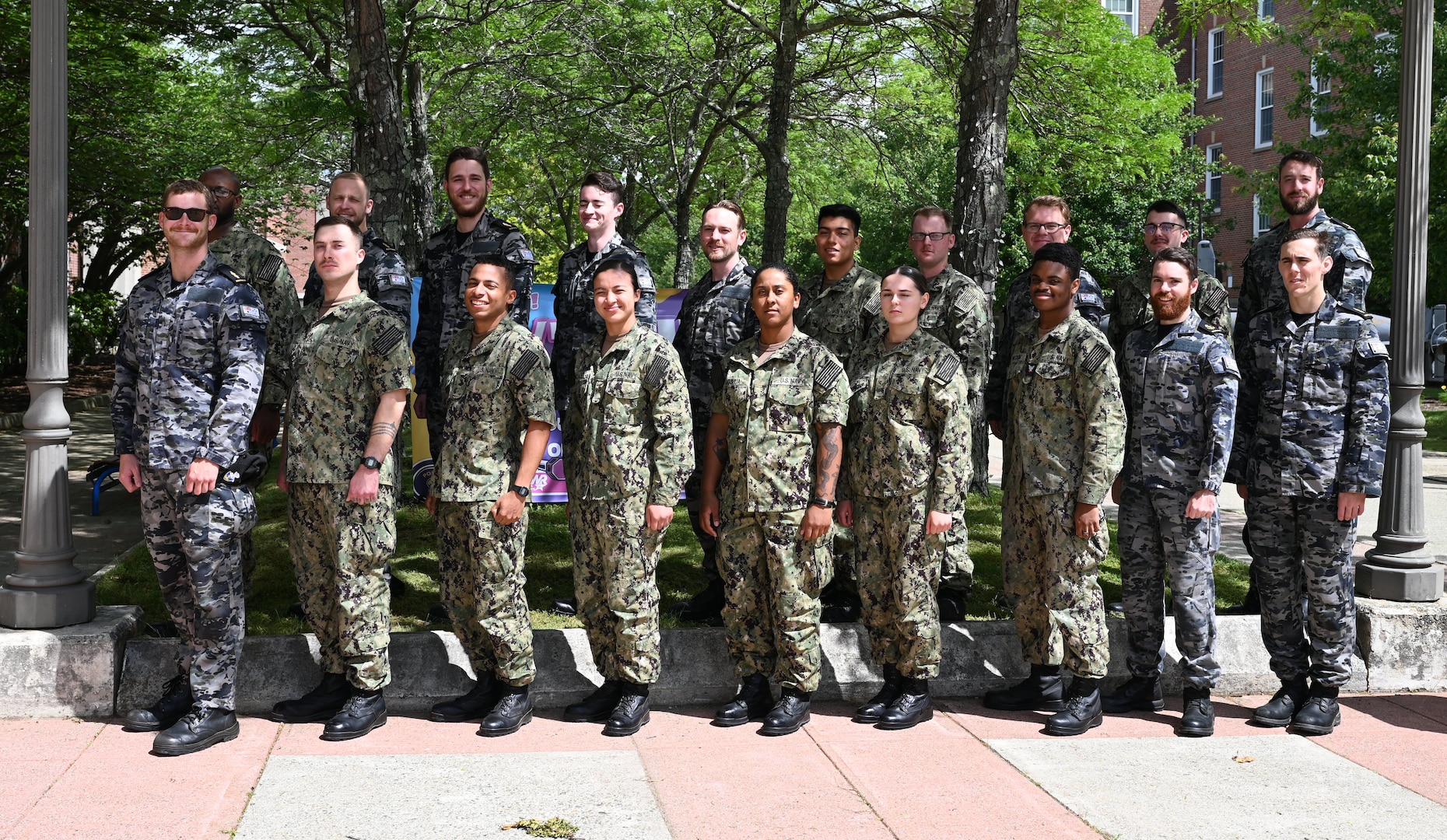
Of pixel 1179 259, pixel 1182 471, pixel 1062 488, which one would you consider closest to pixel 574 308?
pixel 1062 488

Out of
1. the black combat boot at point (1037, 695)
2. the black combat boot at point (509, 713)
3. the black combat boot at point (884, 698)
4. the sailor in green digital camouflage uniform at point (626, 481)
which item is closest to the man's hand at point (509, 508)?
the sailor in green digital camouflage uniform at point (626, 481)

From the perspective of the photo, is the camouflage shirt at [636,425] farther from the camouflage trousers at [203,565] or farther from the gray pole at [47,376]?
the gray pole at [47,376]

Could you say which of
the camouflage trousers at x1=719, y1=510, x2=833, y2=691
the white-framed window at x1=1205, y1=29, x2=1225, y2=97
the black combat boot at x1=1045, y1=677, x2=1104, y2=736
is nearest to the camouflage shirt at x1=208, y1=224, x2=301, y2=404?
the camouflage trousers at x1=719, y1=510, x2=833, y2=691

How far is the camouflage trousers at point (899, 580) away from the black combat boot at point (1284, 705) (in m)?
1.43

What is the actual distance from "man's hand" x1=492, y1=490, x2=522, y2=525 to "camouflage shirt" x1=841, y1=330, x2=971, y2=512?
148 centimetres

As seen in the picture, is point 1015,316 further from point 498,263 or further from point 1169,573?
point 498,263

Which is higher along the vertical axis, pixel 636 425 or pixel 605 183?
pixel 605 183

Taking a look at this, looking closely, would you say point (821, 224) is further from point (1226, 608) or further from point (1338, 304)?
point (1226, 608)

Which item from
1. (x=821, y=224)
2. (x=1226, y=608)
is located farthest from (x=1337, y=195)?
(x=821, y=224)

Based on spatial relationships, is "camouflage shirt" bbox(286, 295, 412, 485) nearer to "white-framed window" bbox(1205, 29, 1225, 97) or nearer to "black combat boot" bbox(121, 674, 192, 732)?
"black combat boot" bbox(121, 674, 192, 732)

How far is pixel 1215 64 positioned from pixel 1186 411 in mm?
36059

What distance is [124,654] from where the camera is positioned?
5.38 meters

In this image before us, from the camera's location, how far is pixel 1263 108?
3512 cm

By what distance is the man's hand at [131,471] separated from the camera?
16.3 feet
